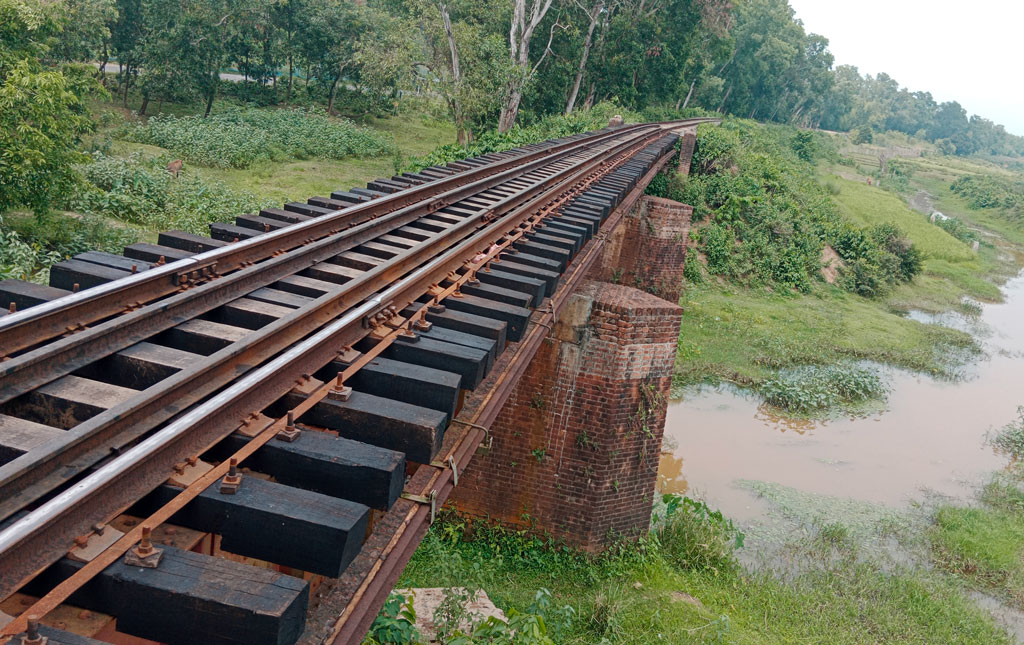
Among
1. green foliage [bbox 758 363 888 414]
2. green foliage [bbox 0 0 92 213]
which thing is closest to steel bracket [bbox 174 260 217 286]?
green foliage [bbox 0 0 92 213]

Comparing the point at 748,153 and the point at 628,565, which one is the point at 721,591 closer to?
the point at 628,565

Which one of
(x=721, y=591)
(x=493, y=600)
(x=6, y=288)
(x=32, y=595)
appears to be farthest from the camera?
(x=721, y=591)

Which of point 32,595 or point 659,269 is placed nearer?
point 32,595

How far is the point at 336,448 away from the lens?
289 cm

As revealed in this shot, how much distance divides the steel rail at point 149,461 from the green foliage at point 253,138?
68.9 feet

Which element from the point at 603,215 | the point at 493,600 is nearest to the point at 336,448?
the point at 493,600

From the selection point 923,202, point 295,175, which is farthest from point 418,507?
point 923,202

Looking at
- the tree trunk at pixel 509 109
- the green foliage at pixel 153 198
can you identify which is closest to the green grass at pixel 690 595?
the green foliage at pixel 153 198

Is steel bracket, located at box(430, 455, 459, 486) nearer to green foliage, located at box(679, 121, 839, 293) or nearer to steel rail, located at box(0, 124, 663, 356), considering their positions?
steel rail, located at box(0, 124, 663, 356)

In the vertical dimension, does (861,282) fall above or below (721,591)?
above

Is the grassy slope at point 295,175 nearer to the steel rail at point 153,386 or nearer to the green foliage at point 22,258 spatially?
the green foliage at point 22,258

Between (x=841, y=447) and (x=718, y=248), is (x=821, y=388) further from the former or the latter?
(x=718, y=248)

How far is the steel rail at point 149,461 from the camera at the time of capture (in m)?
2.03

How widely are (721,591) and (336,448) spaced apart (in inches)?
283
